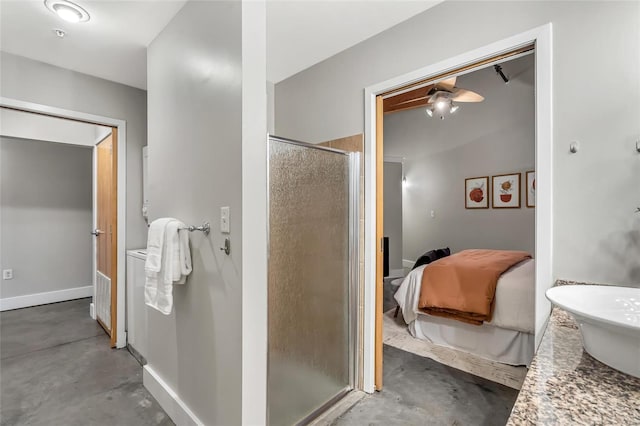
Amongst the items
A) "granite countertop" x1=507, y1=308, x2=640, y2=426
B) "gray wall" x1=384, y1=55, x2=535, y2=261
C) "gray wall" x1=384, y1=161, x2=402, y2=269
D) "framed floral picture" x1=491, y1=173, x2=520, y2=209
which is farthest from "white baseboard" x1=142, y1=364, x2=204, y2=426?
"framed floral picture" x1=491, y1=173, x2=520, y2=209

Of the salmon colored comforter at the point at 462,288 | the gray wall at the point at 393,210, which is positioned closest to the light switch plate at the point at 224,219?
the salmon colored comforter at the point at 462,288

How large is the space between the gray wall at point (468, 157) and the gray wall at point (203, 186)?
4.22 m

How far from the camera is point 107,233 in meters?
3.02

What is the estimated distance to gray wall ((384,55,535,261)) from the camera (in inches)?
173

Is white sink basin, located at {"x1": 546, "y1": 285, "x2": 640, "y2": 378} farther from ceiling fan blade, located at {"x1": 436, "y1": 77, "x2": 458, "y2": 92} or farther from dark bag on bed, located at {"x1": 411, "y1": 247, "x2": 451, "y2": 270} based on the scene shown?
ceiling fan blade, located at {"x1": 436, "y1": 77, "x2": 458, "y2": 92}

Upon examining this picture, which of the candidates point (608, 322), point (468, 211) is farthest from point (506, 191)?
point (608, 322)

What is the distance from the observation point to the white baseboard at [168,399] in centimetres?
169

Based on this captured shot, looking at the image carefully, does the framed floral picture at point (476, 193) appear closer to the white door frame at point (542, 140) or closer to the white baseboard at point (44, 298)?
the white door frame at point (542, 140)

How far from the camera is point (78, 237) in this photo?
432 centimetres

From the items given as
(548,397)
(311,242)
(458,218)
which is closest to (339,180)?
(311,242)

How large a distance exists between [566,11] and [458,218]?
4.22 meters

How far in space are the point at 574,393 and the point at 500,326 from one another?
213 cm

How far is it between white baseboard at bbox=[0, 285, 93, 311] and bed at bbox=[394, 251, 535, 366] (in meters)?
4.48

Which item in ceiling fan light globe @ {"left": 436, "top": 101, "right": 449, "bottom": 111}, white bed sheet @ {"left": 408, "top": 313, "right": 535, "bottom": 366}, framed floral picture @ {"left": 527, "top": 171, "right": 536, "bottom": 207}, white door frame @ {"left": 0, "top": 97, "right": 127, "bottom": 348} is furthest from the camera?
framed floral picture @ {"left": 527, "top": 171, "right": 536, "bottom": 207}
